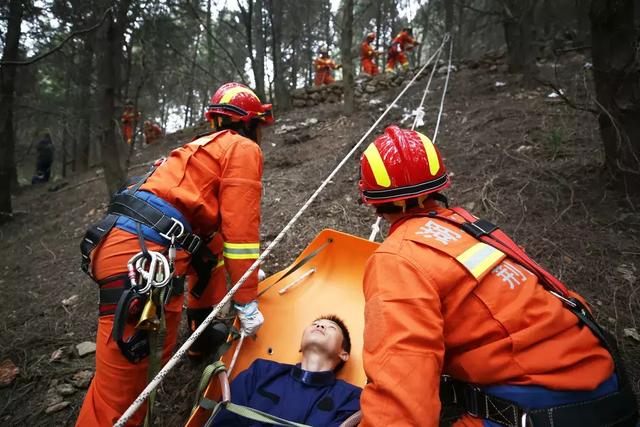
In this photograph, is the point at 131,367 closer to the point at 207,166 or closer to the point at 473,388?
the point at 207,166

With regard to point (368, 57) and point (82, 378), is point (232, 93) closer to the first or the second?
point (82, 378)

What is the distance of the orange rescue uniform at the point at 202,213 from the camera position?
196 centimetres

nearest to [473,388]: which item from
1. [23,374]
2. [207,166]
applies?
[207,166]

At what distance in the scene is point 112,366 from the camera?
1.87 metres

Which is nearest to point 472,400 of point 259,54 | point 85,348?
point 85,348

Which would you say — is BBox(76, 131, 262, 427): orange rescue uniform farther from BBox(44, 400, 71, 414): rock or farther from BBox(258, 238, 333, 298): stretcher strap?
BBox(44, 400, 71, 414): rock

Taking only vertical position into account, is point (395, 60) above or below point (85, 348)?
above

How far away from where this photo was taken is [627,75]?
317 cm

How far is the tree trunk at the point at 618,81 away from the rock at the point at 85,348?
15.6 ft

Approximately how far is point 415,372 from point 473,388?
461 mm

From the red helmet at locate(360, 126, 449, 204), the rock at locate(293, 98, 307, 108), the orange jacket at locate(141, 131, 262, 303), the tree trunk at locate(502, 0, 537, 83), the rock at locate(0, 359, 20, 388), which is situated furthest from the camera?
the rock at locate(293, 98, 307, 108)

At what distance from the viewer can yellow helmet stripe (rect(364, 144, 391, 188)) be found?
1.61 metres

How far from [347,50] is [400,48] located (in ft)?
17.3

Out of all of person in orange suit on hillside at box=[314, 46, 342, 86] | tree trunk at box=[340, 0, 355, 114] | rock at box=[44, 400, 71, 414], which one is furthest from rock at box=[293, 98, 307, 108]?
rock at box=[44, 400, 71, 414]
